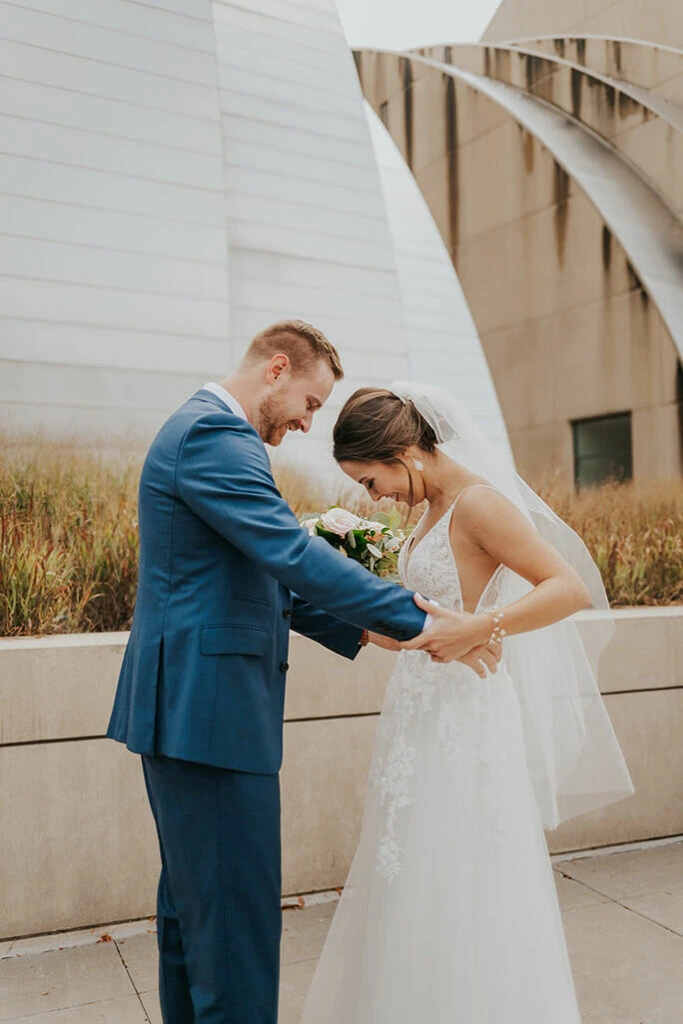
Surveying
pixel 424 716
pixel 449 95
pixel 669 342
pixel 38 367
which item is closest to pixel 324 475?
pixel 38 367

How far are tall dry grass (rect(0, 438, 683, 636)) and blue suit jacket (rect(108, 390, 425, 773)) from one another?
2157 mm

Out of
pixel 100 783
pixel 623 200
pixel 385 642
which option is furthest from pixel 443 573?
pixel 623 200

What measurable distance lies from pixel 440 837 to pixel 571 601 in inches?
29.4

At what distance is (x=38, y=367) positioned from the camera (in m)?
7.23

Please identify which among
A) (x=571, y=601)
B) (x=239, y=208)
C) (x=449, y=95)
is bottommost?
(x=571, y=601)

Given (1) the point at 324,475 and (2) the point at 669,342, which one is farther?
(2) the point at 669,342

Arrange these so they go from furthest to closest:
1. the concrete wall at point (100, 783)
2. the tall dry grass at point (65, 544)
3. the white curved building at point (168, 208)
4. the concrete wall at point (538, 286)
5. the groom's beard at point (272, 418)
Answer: the concrete wall at point (538, 286)
the white curved building at point (168, 208)
the tall dry grass at point (65, 544)
the concrete wall at point (100, 783)
the groom's beard at point (272, 418)

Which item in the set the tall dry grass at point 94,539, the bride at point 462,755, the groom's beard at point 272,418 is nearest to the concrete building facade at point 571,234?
the tall dry grass at point 94,539

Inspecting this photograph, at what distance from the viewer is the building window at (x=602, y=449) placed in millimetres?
12773

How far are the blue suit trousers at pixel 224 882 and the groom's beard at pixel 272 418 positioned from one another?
35.8 inches

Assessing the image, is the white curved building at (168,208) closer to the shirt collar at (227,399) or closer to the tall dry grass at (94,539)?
the tall dry grass at (94,539)

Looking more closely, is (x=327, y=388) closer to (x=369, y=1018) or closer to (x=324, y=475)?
(x=369, y=1018)

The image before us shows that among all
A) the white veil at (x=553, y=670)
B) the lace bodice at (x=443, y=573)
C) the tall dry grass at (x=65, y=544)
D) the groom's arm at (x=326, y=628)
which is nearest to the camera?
the lace bodice at (x=443, y=573)

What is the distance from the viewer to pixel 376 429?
2.72 m
